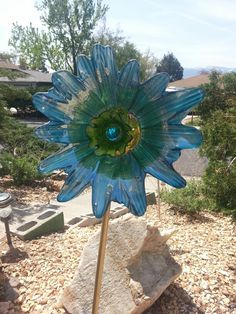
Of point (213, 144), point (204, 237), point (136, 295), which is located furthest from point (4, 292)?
point (213, 144)

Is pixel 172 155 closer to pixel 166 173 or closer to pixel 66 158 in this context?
pixel 166 173

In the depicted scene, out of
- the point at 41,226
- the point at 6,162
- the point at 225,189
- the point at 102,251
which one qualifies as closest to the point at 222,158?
the point at 225,189

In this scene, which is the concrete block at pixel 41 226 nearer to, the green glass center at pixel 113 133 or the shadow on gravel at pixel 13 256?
the shadow on gravel at pixel 13 256

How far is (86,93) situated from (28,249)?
2650 mm

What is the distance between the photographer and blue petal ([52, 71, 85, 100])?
196 cm

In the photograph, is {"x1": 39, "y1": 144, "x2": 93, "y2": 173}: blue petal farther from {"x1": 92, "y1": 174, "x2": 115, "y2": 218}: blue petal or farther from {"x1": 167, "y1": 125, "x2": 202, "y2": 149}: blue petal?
{"x1": 167, "y1": 125, "x2": 202, "y2": 149}: blue petal

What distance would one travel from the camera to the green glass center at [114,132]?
190cm

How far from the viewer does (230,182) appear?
13.9 ft

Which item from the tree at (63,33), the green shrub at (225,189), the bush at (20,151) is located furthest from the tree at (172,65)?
the green shrub at (225,189)

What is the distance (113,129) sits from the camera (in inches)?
74.8

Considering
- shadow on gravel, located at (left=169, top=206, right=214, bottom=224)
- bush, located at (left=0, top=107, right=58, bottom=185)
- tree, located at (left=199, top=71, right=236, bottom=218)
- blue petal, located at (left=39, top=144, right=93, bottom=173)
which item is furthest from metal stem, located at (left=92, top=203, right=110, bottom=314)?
bush, located at (left=0, top=107, right=58, bottom=185)

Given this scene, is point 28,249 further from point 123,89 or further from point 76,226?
point 123,89

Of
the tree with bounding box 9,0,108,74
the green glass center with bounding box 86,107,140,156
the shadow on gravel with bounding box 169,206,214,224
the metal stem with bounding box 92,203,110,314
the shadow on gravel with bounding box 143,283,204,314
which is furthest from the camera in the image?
the tree with bounding box 9,0,108,74

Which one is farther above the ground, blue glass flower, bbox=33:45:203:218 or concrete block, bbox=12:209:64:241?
blue glass flower, bbox=33:45:203:218
